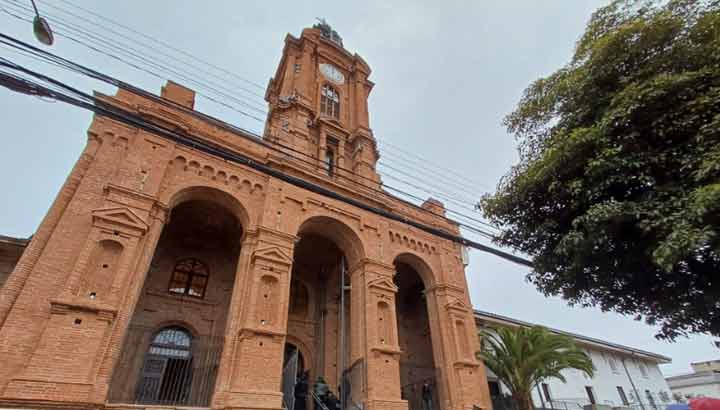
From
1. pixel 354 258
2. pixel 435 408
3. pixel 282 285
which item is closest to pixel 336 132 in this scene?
pixel 354 258

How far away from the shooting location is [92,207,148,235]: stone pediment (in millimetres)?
9508

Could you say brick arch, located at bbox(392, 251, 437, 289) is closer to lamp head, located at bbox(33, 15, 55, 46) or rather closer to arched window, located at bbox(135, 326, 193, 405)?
arched window, located at bbox(135, 326, 193, 405)

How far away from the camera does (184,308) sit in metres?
13.9

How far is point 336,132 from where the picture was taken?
21.2 meters

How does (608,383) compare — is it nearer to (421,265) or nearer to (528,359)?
(528,359)

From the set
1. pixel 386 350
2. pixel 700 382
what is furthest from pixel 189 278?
pixel 700 382

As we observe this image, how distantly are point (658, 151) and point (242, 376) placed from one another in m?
11.0

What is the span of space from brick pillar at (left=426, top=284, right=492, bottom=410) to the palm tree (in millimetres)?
780

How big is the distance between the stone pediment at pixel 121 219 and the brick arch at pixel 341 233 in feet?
18.4

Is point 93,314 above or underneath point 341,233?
underneath

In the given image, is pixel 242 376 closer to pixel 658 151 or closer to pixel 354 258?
pixel 354 258

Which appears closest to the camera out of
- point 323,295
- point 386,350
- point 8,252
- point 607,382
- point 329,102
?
point 8,252

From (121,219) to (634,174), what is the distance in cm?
1280

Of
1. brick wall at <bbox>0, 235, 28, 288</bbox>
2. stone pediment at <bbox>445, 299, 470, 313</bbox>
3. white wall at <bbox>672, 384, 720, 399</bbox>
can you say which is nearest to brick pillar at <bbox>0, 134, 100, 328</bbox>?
brick wall at <bbox>0, 235, 28, 288</bbox>
